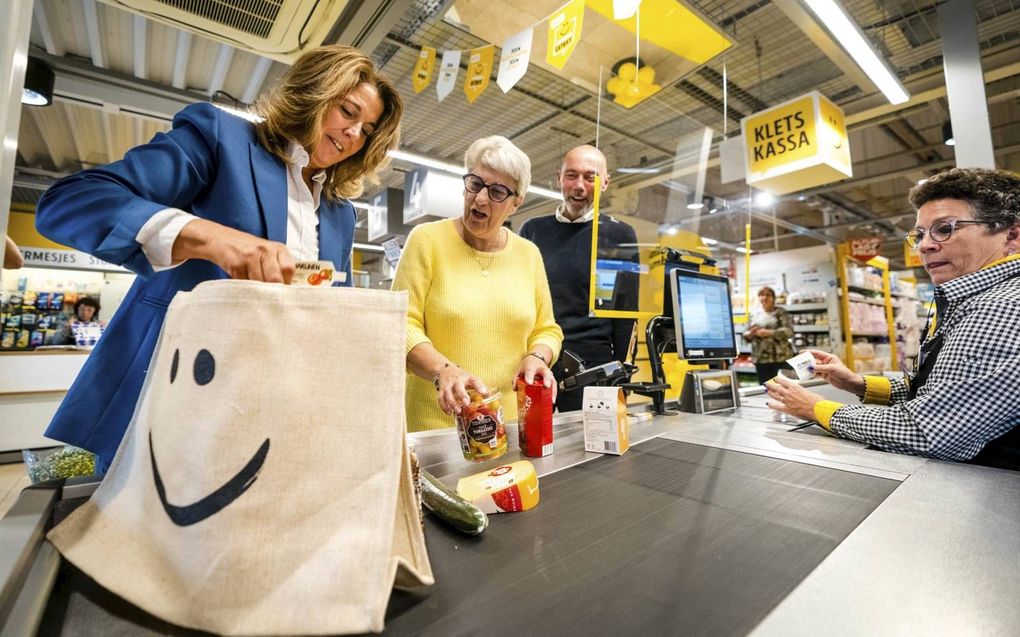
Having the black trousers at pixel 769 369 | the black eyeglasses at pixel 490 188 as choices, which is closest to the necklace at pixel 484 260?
the black eyeglasses at pixel 490 188

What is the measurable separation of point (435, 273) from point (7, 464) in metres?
6.39

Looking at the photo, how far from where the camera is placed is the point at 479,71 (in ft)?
11.2

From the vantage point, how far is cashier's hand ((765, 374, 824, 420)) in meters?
1.63

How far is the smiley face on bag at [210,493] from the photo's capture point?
0.53 metres

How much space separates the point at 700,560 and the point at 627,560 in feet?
0.36

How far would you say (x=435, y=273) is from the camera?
1.61 meters

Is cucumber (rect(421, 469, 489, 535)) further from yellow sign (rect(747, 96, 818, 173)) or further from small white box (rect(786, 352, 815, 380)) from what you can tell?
yellow sign (rect(747, 96, 818, 173))

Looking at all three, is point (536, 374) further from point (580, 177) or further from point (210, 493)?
point (580, 177)

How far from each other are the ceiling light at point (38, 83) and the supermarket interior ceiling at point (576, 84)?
20.1 inches

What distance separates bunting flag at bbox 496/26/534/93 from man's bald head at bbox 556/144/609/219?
0.71m

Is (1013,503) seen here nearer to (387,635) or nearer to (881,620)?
(881,620)

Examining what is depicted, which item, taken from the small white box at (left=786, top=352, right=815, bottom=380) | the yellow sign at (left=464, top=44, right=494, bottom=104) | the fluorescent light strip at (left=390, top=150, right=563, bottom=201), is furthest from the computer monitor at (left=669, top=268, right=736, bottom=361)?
the fluorescent light strip at (left=390, top=150, right=563, bottom=201)

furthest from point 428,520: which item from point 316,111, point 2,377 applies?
point 2,377

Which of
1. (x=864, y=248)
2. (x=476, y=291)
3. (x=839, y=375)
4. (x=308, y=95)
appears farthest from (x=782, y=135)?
(x=864, y=248)
